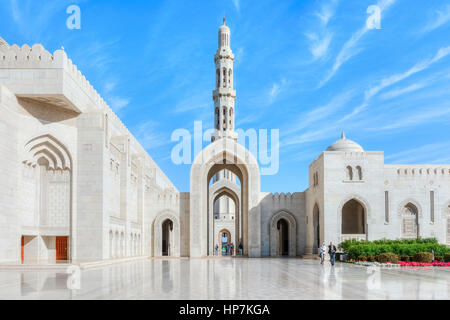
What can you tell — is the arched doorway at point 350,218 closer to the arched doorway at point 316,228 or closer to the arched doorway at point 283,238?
the arched doorway at point 316,228

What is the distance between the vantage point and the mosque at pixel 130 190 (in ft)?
70.7

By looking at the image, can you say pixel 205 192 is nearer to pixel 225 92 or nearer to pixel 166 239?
pixel 166 239

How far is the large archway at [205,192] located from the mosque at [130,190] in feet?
0.23

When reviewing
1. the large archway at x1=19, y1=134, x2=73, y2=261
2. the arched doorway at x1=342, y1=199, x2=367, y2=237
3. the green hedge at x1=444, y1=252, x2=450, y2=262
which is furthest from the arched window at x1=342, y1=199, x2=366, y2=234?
the large archway at x1=19, y1=134, x2=73, y2=261

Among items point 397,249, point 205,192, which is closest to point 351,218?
point 205,192

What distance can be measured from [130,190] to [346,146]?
15001 mm

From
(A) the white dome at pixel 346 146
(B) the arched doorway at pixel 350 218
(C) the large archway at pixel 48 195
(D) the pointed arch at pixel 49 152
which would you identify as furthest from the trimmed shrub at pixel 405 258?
(D) the pointed arch at pixel 49 152

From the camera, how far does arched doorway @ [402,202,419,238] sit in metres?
31.4

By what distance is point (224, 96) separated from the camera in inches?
1845

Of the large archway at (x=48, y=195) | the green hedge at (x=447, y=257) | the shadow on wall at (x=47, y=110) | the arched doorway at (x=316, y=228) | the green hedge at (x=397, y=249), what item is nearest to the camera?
the shadow on wall at (x=47, y=110)

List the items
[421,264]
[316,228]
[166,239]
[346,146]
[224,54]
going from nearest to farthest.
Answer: [421,264] → [316,228] → [346,146] → [166,239] → [224,54]

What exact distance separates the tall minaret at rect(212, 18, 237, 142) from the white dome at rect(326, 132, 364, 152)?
44.7ft

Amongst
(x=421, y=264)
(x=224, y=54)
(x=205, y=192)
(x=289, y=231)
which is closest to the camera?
(x=421, y=264)
